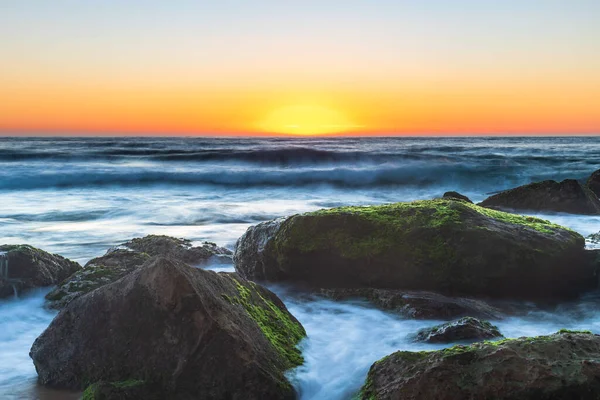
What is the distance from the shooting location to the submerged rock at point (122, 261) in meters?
5.52

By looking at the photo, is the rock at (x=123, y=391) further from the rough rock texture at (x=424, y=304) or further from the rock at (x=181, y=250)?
the rock at (x=181, y=250)

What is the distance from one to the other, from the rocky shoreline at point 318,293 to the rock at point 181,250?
0.03 meters

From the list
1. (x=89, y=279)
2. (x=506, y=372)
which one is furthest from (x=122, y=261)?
(x=506, y=372)

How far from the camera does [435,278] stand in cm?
537

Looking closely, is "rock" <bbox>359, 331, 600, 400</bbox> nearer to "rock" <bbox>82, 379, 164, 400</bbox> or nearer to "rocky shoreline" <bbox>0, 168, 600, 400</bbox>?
"rocky shoreline" <bbox>0, 168, 600, 400</bbox>

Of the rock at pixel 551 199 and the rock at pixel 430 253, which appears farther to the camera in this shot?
the rock at pixel 551 199

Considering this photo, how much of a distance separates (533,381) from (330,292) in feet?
9.97

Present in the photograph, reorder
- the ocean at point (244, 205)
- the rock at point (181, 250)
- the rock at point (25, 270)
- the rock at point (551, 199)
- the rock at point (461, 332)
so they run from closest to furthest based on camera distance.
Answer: the rock at point (461, 332), the ocean at point (244, 205), the rock at point (25, 270), the rock at point (181, 250), the rock at point (551, 199)

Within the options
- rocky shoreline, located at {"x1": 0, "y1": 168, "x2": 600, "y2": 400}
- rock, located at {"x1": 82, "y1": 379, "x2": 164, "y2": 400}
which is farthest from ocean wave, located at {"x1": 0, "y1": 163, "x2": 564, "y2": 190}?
rock, located at {"x1": 82, "y1": 379, "x2": 164, "y2": 400}

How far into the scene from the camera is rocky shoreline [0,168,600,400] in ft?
9.40

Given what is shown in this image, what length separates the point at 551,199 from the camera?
10539 millimetres

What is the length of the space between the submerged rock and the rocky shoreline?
22 mm

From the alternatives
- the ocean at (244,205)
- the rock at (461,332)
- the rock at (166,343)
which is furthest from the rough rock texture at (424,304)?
the rock at (166,343)

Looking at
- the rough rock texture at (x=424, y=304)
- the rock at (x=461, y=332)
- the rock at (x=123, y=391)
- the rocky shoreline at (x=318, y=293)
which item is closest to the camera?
the rocky shoreline at (x=318, y=293)
